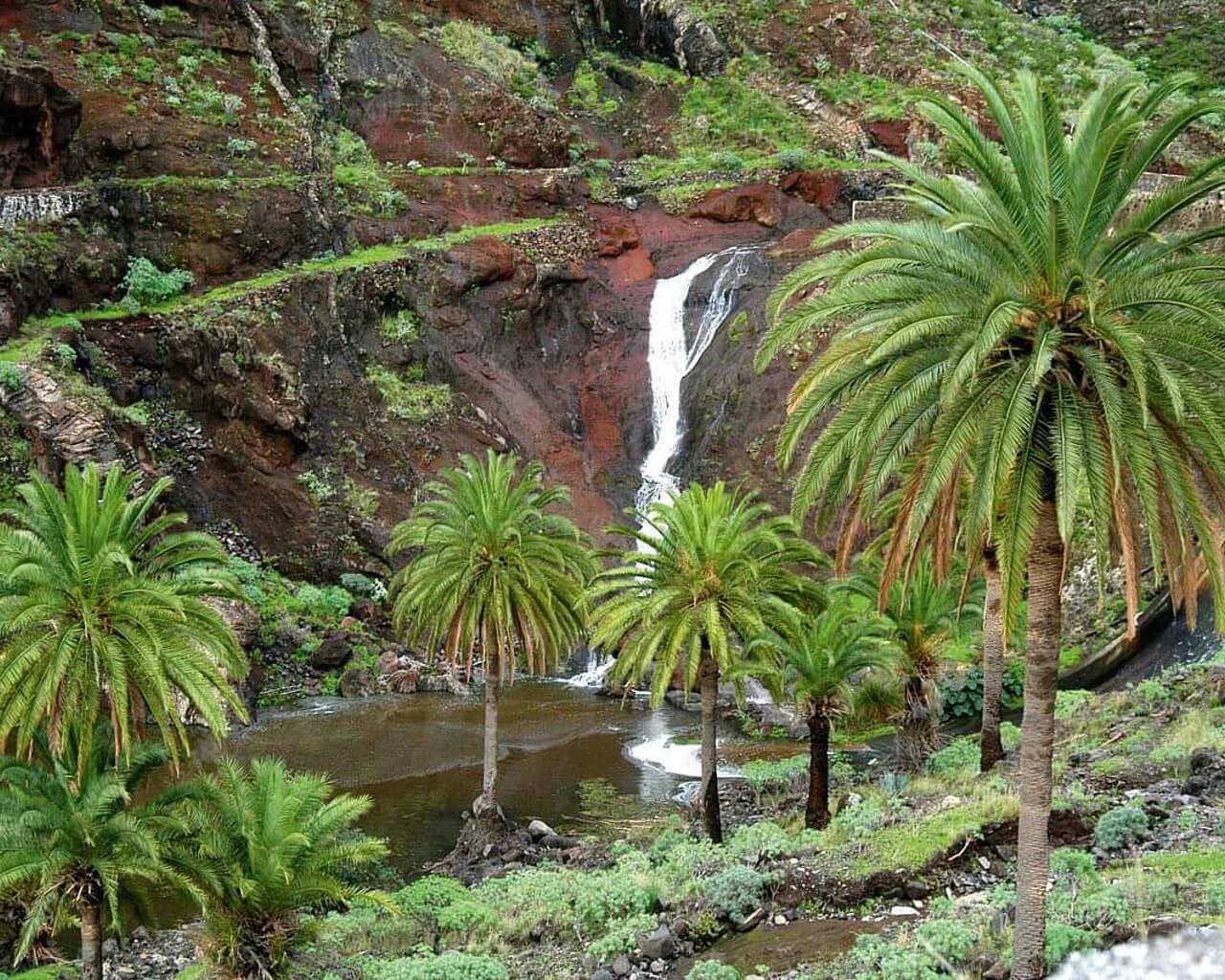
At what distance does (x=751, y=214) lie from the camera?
56.5m

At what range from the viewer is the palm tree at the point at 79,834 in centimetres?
1515

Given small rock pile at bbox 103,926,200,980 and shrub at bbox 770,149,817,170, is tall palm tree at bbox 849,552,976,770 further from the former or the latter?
shrub at bbox 770,149,817,170

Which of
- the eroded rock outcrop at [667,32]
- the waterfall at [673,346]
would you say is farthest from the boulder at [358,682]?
the eroded rock outcrop at [667,32]

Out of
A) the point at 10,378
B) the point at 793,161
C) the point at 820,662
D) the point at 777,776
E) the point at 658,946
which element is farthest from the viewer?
the point at 793,161

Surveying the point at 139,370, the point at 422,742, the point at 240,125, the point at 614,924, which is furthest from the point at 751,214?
the point at 614,924

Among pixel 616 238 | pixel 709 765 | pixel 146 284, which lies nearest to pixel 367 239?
pixel 146 284

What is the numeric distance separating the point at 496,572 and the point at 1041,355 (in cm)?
1548

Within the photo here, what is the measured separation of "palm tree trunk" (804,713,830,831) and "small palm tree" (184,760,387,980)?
Answer: 9051 mm

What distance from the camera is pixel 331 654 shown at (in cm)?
3753

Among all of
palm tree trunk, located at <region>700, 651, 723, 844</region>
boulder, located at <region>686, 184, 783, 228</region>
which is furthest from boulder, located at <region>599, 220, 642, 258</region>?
palm tree trunk, located at <region>700, 651, 723, 844</region>

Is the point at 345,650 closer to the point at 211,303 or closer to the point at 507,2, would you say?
the point at 211,303

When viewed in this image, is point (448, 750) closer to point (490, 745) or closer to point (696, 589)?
point (490, 745)

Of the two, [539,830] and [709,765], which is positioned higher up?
[709,765]

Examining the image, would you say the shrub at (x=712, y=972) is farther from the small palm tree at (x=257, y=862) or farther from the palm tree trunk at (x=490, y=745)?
the palm tree trunk at (x=490, y=745)
